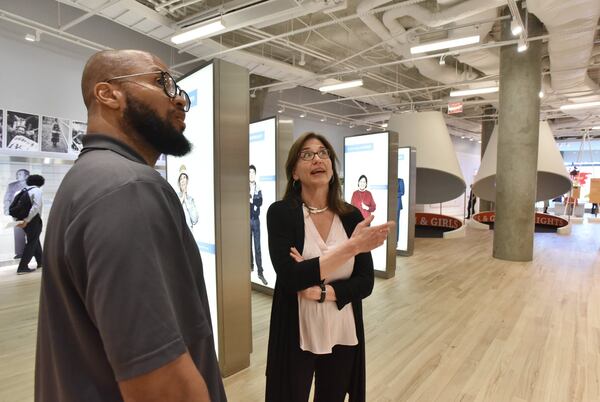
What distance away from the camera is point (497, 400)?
96.5 inches

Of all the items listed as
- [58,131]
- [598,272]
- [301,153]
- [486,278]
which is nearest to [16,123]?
[58,131]

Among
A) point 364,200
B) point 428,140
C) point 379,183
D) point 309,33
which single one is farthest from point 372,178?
point 309,33

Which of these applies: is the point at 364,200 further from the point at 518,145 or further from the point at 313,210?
the point at 313,210

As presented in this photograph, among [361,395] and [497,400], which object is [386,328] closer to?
[497,400]

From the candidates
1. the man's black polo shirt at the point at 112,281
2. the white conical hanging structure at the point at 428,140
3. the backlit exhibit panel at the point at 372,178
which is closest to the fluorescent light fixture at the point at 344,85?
the white conical hanging structure at the point at 428,140

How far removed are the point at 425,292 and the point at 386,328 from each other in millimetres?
1482

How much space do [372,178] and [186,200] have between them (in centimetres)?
367

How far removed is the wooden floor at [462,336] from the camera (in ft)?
8.53

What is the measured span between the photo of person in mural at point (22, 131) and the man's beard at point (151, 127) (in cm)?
725

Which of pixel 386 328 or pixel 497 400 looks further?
pixel 386 328

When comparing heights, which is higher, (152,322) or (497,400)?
(152,322)

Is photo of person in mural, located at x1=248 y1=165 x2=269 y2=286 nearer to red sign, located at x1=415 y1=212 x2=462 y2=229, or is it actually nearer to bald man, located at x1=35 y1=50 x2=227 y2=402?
bald man, located at x1=35 y1=50 x2=227 y2=402

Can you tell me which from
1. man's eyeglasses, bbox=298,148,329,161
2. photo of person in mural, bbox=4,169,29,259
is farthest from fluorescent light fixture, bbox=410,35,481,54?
photo of person in mural, bbox=4,169,29,259

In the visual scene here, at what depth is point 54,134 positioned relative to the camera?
271 inches
